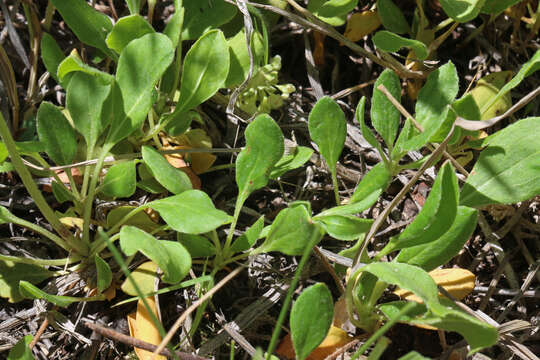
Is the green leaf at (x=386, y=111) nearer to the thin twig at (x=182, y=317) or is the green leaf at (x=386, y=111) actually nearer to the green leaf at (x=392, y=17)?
the green leaf at (x=392, y=17)

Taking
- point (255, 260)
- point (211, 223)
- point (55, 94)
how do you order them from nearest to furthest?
point (211, 223)
point (255, 260)
point (55, 94)

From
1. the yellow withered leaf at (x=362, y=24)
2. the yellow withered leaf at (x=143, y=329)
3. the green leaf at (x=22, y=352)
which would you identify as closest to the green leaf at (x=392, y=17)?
the yellow withered leaf at (x=362, y=24)

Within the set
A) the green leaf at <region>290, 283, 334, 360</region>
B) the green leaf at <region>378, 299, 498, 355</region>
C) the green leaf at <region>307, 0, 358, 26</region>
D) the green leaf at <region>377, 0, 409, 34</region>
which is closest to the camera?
the green leaf at <region>378, 299, 498, 355</region>

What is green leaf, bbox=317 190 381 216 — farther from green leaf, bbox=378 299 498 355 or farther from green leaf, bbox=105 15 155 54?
green leaf, bbox=105 15 155 54

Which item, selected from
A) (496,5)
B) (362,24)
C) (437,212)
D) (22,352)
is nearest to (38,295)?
(22,352)

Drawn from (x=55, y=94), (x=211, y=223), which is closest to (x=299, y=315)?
(x=211, y=223)

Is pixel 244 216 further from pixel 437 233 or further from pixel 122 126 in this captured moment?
pixel 437 233

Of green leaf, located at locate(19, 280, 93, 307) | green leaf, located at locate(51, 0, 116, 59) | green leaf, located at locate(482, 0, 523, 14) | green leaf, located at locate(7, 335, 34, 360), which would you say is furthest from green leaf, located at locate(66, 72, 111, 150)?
green leaf, located at locate(482, 0, 523, 14)
